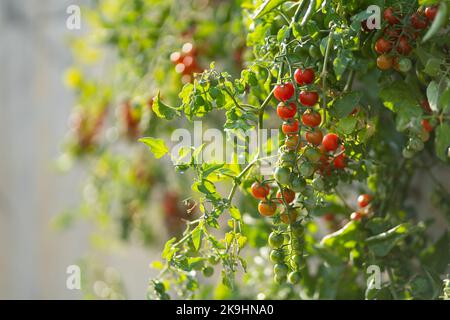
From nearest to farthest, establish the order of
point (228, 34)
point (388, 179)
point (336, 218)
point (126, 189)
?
point (388, 179)
point (336, 218)
point (228, 34)
point (126, 189)

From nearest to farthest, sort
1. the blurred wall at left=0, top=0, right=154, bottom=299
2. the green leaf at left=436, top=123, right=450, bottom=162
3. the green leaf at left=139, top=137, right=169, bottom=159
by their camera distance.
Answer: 1. the green leaf at left=436, top=123, right=450, bottom=162
2. the green leaf at left=139, top=137, right=169, bottom=159
3. the blurred wall at left=0, top=0, right=154, bottom=299

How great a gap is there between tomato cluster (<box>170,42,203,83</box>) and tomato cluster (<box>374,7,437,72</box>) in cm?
47

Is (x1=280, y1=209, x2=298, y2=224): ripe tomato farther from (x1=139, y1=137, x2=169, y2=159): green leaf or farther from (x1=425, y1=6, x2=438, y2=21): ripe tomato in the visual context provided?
(x1=425, y1=6, x2=438, y2=21): ripe tomato

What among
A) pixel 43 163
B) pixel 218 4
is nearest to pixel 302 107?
pixel 218 4

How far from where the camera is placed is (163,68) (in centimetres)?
127

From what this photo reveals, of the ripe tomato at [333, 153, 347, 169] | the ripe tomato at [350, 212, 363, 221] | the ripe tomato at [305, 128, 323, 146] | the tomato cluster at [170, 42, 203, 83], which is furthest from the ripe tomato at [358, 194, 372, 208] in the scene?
the tomato cluster at [170, 42, 203, 83]

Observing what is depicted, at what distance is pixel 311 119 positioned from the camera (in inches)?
28.9

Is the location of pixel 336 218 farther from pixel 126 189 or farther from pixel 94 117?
pixel 94 117

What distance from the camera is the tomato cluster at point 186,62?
117 cm

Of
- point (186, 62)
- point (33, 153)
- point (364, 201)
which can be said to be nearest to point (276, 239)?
point (364, 201)

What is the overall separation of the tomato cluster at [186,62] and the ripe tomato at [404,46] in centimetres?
48

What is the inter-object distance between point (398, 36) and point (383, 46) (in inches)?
0.9

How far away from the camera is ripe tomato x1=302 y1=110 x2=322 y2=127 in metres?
0.73

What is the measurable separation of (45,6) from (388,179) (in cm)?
171
